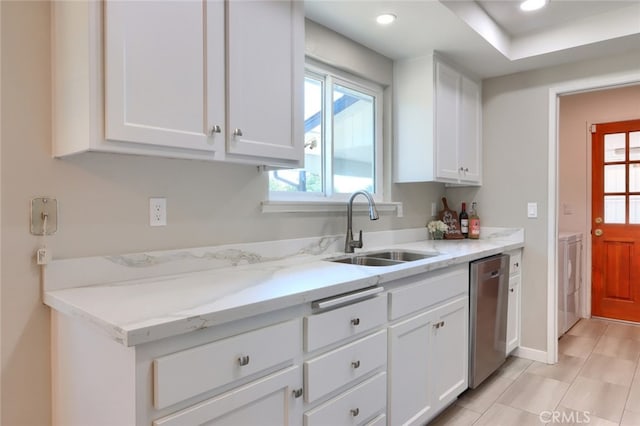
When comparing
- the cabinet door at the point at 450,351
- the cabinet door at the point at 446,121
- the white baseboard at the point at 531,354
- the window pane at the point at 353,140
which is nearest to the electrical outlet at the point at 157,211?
the window pane at the point at 353,140

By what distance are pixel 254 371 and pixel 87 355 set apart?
0.48 metres

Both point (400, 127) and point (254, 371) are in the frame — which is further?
point (400, 127)

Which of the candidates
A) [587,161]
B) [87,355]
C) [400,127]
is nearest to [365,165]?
[400,127]

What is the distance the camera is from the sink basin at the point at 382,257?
7.53 ft

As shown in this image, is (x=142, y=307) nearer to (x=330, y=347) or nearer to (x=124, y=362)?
(x=124, y=362)

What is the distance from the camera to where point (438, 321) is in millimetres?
2146

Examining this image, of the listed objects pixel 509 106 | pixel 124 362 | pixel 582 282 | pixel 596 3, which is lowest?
pixel 582 282

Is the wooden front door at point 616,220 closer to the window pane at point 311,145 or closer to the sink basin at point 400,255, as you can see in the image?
the sink basin at point 400,255

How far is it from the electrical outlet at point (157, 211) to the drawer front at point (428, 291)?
3.31 ft

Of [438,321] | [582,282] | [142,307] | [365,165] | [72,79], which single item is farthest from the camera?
[582,282]

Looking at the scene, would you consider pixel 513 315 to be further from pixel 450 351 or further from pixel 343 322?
pixel 343 322

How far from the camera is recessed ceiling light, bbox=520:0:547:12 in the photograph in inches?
93.9

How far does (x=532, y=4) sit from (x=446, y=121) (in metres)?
A: 0.84
